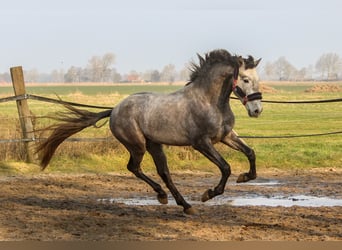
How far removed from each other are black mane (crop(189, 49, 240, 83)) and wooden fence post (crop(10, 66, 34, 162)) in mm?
5102

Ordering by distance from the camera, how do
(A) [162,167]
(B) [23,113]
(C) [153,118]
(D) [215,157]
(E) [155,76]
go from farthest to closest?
(E) [155,76], (B) [23,113], (A) [162,167], (C) [153,118], (D) [215,157]

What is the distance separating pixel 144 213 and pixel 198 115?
4.75 feet

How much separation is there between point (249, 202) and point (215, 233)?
229cm

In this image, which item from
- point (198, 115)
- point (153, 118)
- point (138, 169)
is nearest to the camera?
point (198, 115)

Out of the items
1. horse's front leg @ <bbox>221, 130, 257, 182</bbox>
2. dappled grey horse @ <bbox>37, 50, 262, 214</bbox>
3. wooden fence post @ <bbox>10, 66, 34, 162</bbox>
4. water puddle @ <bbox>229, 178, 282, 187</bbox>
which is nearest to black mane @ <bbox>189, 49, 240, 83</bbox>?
dappled grey horse @ <bbox>37, 50, 262, 214</bbox>

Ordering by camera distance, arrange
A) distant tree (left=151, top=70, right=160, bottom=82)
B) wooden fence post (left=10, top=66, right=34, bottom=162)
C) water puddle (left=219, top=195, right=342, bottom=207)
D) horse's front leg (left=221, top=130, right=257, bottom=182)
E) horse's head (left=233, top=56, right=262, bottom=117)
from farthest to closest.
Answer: distant tree (left=151, top=70, right=160, bottom=82), wooden fence post (left=10, top=66, right=34, bottom=162), water puddle (left=219, top=195, right=342, bottom=207), horse's front leg (left=221, top=130, right=257, bottom=182), horse's head (left=233, top=56, right=262, bottom=117)

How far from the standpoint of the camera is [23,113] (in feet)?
38.0

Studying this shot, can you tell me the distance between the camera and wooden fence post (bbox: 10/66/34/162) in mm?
11516

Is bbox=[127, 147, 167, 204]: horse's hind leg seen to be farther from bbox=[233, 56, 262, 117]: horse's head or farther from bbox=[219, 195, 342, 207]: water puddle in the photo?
bbox=[233, 56, 262, 117]: horse's head

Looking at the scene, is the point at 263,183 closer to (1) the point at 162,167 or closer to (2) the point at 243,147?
(1) the point at 162,167

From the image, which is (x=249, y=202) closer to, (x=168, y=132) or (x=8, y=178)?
(x=168, y=132)

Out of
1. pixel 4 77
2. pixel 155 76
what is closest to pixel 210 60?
pixel 155 76

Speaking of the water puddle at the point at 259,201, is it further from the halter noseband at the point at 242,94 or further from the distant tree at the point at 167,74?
the distant tree at the point at 167,74

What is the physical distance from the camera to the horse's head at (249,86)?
669 cm
